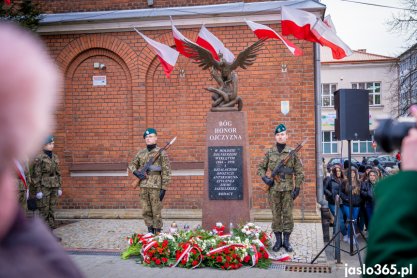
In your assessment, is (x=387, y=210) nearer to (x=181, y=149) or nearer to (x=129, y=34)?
(x=181, y=149)

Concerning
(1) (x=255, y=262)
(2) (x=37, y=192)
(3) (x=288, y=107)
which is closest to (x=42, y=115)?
(1) (x=255, y=262)

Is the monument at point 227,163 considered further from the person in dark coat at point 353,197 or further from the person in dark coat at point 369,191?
the person in dark coat at point 369,191

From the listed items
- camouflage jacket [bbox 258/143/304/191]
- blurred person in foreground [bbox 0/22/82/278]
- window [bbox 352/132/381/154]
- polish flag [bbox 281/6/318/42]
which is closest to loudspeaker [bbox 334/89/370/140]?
camouflage jacket [bbox 258/143/304/191]

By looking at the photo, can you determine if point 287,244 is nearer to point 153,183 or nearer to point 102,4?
point 153,183

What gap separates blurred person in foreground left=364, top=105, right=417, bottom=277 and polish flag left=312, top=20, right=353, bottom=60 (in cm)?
790

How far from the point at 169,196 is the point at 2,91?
10266mm

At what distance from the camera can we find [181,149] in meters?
11.0

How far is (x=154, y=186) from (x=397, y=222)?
7.41 m

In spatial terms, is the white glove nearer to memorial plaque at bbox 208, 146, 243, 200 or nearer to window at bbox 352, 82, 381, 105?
memorial plaque at bbox 208, 146, 243, 200

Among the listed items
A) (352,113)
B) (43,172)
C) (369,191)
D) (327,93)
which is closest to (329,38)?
(352,113)

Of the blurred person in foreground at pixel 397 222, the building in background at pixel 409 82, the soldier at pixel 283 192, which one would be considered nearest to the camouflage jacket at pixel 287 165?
the soldier at pixel 283 192

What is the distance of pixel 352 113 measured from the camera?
7.35 meters

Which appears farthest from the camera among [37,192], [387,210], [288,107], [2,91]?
[288,107]

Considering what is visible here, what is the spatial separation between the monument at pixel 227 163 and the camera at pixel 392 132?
21.6ft
